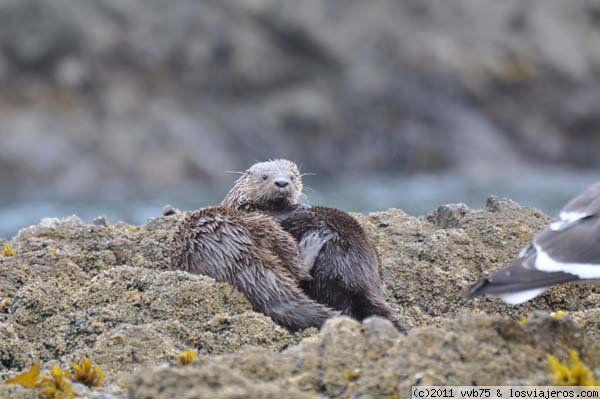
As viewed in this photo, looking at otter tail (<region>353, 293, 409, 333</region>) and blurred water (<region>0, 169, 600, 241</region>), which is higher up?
blurred water (<region>0, 169, 600, 241</region>)

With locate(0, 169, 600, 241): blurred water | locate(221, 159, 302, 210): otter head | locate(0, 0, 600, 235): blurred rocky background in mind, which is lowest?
locate(221, 159, 302, 210): otter head

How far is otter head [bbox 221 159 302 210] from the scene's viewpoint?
26.3 feet

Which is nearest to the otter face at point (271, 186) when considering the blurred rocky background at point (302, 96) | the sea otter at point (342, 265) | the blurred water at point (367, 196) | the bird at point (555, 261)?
the sea otter at point (342, 265)

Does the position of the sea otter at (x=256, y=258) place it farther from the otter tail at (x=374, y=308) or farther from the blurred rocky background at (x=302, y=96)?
the blurred rocky background at (x=302, y=96)

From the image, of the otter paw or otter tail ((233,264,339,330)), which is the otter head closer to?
the otter paw

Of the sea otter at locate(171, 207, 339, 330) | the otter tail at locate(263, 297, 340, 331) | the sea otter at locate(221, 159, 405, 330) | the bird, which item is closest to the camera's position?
the bird

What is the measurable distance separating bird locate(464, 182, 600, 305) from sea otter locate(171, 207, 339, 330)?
150 cm

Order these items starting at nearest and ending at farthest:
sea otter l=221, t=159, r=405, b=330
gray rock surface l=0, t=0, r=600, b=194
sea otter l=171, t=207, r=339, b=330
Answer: sea otter l=171, t=207, r=339, b=330
sea otter l=221, t=159, r=405, b=330
gray rock surface l=0, t=0, r=600, b=194

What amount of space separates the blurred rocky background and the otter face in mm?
22050

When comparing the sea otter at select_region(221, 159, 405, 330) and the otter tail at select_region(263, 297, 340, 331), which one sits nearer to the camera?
the otter tail at select_region(263, 297, 340, 331)

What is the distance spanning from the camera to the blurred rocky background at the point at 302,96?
1278 inches

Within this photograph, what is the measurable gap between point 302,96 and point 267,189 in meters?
28.2

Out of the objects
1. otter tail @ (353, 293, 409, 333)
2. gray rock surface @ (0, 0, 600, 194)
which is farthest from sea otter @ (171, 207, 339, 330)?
gray rock surface @ (0, 0, 600, 194)

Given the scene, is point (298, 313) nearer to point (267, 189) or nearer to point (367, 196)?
point (267, 189)
